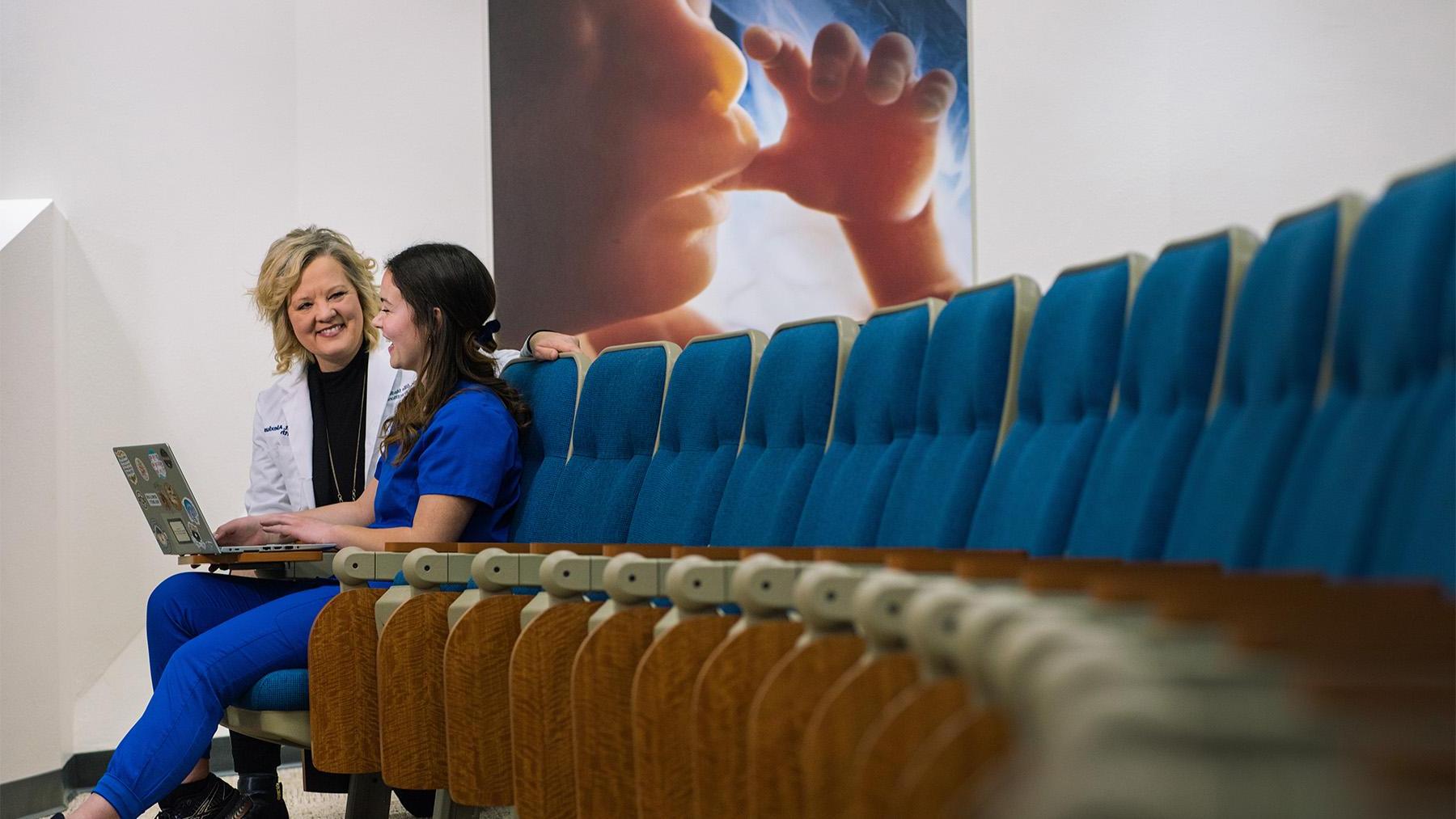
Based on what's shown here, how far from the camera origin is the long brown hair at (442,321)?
3039 millimetres

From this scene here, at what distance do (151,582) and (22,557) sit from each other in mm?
463

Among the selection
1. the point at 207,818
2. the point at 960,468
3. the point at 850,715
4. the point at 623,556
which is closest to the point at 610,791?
the point at 623,556

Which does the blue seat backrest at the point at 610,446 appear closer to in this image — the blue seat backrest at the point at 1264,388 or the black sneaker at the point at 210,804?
the black sneaker at the point at 210,804

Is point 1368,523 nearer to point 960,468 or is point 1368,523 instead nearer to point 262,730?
point 960,468

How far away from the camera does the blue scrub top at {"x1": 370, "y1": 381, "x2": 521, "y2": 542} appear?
286 centimetres

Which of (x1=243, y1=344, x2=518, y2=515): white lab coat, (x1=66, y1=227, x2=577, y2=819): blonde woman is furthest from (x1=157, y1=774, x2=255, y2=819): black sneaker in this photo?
(x1=243, y1=344, x2=518, y2=515): white lab coat

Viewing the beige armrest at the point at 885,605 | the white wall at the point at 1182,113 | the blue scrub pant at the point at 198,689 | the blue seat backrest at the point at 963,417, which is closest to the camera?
the beige armrest at the point at 885,605

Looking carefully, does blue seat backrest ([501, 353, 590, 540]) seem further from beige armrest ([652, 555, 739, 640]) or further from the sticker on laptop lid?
beige armrest ([652, 555, 739, 640])

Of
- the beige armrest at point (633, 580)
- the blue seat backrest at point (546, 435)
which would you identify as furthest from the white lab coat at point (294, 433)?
the beige armrest at point (633, 580)

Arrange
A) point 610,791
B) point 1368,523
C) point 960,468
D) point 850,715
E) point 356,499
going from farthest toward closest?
1. point 356,499
2. point 960,468
3. point 610,791
4. point 1368,523
5. point 850,715

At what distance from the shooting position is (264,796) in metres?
2.91

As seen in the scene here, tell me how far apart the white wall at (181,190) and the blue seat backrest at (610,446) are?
5.40 feet

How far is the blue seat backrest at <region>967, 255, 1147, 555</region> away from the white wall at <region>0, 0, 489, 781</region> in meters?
2.80

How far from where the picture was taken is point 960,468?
2.29 metres
